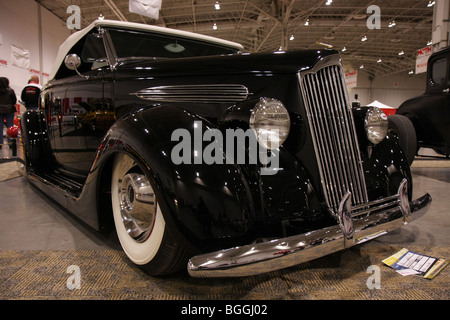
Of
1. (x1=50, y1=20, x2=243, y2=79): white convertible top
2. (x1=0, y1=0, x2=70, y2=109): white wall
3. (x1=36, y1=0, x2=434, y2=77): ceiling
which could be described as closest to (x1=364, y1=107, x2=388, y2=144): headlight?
(x1=50, y1=20, x2=243, y2=79): white convertible top

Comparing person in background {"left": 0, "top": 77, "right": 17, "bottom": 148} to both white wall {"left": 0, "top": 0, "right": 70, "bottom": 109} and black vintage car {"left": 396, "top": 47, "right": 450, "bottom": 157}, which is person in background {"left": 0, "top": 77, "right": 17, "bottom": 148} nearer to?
white wall {"left": 0, "top": 0, "right": 70, "bottom": 109}

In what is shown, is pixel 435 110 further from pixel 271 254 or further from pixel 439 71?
pixel 271 254

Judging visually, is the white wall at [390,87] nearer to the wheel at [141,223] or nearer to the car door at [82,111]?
the car door at [82,111]

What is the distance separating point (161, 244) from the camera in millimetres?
1343

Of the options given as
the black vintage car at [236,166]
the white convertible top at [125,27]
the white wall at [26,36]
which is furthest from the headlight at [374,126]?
the white wall at [26,36]

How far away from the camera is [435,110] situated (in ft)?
13.7

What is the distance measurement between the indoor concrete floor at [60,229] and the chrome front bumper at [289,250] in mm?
635

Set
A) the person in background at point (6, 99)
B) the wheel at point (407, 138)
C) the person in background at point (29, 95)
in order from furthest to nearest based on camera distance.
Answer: the person in background at point (6, 99) → the person in background at point (29, 95) → the wheel at point (407, 138)

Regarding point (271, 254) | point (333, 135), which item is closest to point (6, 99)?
point (333, 135)

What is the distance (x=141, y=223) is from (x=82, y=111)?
1.43 m

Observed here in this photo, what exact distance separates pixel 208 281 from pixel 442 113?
418 centimetres

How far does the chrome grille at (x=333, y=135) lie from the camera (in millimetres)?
1550

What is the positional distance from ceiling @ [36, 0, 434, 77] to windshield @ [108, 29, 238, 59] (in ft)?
29.2
